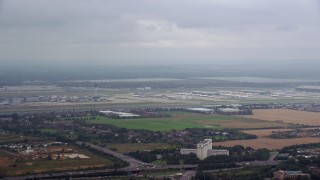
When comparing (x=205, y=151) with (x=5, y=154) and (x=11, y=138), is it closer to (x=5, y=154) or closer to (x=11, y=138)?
(x=5, y=154)

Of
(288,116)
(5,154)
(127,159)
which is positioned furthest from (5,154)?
(288,116)

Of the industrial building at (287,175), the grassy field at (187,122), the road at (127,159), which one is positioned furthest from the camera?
→ the grassy field at (187,122)

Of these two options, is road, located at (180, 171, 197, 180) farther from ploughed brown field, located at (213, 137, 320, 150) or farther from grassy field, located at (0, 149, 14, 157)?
grassy field, located at (0, 149, 14, 157)

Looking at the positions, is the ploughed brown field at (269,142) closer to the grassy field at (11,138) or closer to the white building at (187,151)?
the white building at (187,151)

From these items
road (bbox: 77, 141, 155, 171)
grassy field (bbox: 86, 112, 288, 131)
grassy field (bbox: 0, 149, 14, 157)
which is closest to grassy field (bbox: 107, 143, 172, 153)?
road (bbox: 77, 141, 155, 171)

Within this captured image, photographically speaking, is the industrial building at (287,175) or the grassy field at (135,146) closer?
the industrial building at (287,175)

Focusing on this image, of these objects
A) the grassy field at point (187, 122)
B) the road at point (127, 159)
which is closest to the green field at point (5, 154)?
the road at point (127, 159)

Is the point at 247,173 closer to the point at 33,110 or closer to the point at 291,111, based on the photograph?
the point at 291,111
